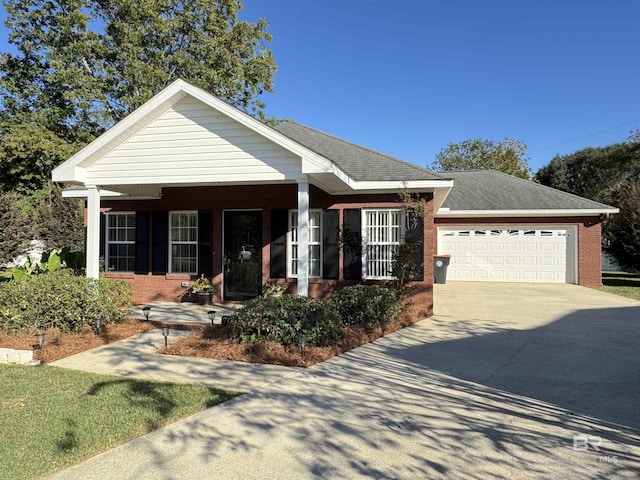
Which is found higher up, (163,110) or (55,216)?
(163,110)

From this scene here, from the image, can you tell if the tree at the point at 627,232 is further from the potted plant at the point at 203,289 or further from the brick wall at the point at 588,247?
the potted plant at the point at 203,289

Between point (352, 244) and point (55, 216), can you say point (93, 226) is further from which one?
point (55, 216)

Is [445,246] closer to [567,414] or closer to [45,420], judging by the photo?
[567,414]

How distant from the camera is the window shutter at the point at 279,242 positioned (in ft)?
36.3

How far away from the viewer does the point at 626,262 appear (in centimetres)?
1761

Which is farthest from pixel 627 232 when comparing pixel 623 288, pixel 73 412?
pixel 73 412

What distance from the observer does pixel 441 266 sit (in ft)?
54.4

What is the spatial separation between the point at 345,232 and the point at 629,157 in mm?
32092

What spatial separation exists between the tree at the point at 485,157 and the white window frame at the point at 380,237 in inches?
1176

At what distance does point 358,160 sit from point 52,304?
699 centimetres

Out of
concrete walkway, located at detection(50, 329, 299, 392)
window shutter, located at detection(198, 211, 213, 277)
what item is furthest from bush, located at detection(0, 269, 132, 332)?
Answer: window shutter, located at detection(198, 211, 213, 277)

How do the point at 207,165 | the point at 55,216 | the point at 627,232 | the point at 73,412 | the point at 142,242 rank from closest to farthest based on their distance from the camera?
the point at 73,412, the point at 207,165, the point at 142,242, the point at 627,232, the point at 55,216

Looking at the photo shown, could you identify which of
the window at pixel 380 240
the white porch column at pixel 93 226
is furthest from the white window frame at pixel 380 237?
the white porch column at pixel 93 226

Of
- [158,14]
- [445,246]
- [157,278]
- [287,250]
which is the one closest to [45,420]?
[287,250]
